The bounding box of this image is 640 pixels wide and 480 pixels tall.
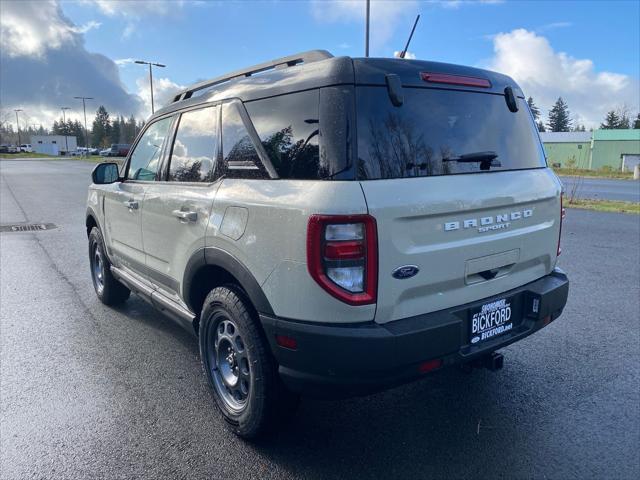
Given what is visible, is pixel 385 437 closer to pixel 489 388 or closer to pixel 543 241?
pixel 489 388

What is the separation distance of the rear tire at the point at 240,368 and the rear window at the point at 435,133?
1053 mm

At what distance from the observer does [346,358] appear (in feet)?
7.24

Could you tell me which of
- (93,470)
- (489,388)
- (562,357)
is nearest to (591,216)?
(562,357)

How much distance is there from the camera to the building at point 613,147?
61000mm

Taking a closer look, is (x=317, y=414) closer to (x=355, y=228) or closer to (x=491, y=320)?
(x=491, y=320)

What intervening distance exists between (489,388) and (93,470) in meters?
2.58

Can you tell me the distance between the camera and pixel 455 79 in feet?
8.99

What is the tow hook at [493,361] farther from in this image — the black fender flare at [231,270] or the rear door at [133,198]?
the rear door at [133,198]

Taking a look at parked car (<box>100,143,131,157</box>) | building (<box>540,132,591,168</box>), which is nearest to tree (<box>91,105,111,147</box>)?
parked car (<box>100,143,131,157</box>)

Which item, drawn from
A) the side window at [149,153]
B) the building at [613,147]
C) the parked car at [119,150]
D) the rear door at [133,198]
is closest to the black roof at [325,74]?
the side window at [149,153]

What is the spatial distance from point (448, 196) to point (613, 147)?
7167 cm

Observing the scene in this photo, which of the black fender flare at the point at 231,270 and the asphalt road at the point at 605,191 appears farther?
the asphalt road at the point at 605,191

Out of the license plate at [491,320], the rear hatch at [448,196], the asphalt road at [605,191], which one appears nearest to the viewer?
the rear hatch at [448,196]

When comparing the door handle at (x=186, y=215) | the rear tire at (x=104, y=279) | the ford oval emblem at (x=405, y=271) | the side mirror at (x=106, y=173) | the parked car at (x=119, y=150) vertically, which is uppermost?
the parked car at (x=119, y=150)
